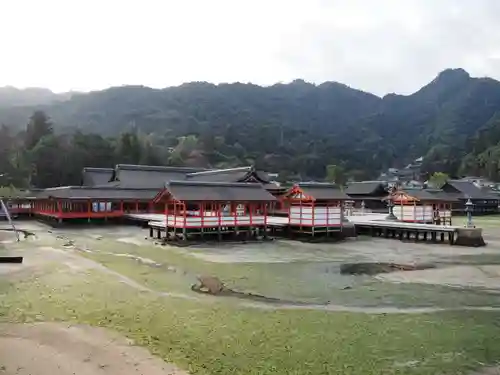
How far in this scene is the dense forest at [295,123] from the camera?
86.4 metres

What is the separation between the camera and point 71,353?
7.48 m

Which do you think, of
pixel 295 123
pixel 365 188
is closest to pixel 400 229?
pixel 365 188

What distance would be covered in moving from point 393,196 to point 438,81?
330 feet

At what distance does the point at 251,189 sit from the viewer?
27.7 m

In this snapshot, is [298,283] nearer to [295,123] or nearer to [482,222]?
[482,222]

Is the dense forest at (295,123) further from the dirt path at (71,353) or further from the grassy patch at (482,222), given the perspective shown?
the dirt path at (71,353)

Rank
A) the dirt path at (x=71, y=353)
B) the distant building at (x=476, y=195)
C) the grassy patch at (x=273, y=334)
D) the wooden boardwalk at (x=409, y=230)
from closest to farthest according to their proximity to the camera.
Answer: the dirt path at (x=71, y=353)
the grassy patch at (x=273, y=334)
the wooden boardwalk at (x=409, y=230)
the distant building at (x=476, y=195)

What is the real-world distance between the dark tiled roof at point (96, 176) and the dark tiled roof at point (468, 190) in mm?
37819

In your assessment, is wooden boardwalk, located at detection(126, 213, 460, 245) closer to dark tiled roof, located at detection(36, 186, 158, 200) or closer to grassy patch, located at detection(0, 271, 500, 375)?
dark tiled roof, located at detection(36, 186, 158, 200)

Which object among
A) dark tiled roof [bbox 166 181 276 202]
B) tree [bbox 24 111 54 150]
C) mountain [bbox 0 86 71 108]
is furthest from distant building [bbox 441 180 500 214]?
mountain [bbox 0 86 71 108]

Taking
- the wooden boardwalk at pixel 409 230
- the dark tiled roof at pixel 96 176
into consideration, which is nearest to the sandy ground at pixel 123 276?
the wooden boardwalk at pixel 409 230

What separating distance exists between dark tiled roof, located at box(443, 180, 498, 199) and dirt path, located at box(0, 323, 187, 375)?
52.4 metres

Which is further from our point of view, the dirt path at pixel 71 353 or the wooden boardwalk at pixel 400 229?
the wooden boardwalk at pixel 400 229

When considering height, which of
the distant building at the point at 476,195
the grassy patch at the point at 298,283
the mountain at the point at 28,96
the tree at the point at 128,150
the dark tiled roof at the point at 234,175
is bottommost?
the grassy patch at the point at 298,283
